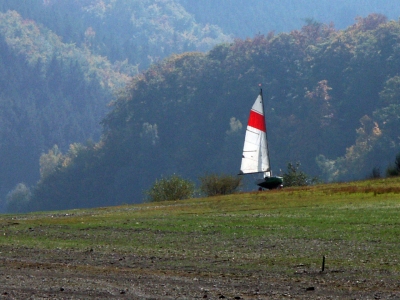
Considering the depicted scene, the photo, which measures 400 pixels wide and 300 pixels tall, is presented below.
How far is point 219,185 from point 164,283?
37356 mm

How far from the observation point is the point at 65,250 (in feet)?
72.2

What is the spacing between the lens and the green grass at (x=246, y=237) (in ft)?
62.6

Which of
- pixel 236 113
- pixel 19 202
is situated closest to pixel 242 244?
pixel 236 113

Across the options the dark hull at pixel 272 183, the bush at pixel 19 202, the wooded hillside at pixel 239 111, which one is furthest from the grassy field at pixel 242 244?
the bush at pixel 19 202

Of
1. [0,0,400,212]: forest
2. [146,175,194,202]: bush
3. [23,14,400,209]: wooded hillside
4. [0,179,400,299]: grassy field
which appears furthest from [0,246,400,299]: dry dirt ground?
[0,0,400,212]: forest

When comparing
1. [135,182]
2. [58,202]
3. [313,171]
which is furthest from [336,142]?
[58,202]

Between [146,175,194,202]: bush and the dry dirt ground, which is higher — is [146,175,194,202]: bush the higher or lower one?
the higher one

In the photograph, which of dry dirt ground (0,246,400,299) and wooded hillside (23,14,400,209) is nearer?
dry dirt ground (0,246,400,299)

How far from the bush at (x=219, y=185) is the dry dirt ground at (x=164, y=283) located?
34.4m

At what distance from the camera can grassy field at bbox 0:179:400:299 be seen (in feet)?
58.4

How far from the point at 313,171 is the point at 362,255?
10790 cm

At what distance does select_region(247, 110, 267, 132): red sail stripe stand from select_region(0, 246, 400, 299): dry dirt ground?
35733 millimetres

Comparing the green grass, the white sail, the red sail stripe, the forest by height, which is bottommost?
the green grass

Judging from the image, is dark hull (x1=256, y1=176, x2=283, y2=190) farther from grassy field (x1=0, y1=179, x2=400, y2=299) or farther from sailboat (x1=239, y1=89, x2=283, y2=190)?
grassy field (x1=0, y1=179, x2=400, y2=299)
